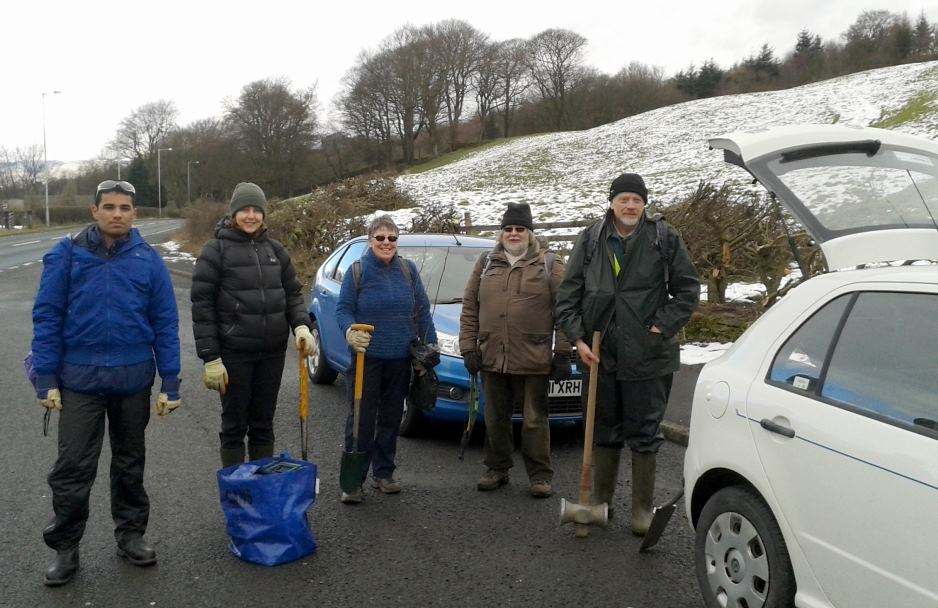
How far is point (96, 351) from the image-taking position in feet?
12.0

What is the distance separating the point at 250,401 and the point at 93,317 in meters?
1.15

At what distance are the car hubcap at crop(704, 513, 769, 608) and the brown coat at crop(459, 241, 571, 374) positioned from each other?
1.79 metres

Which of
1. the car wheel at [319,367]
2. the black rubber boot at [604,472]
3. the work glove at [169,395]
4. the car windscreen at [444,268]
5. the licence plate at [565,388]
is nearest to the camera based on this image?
the work glove at [169,395]

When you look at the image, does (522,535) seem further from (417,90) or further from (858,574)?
(417,90)

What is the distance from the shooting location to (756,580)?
296cm

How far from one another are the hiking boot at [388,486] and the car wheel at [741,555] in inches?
85.5

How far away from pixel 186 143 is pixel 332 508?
7451 cm

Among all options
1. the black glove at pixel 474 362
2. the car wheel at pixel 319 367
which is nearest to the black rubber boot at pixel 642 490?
the black glove at pixel 474 362

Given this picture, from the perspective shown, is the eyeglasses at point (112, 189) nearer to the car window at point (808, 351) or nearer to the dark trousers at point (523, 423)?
the dark trousers at point (523, 423)

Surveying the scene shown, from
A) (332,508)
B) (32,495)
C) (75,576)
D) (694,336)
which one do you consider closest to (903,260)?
(332,508)

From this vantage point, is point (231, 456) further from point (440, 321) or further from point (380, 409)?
point (440, 321)

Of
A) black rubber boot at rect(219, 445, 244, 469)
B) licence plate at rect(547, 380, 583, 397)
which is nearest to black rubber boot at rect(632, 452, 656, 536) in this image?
licence plate at rect(547, 380, 583, 397)

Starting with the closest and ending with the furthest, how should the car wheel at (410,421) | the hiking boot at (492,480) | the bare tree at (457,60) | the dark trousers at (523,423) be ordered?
the dark trousers at (523,423) → the hiking boot at (492,480) → the car wheel at (410,421) → the bare tree at (457,60)

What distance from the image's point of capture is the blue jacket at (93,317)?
360 centimetres
